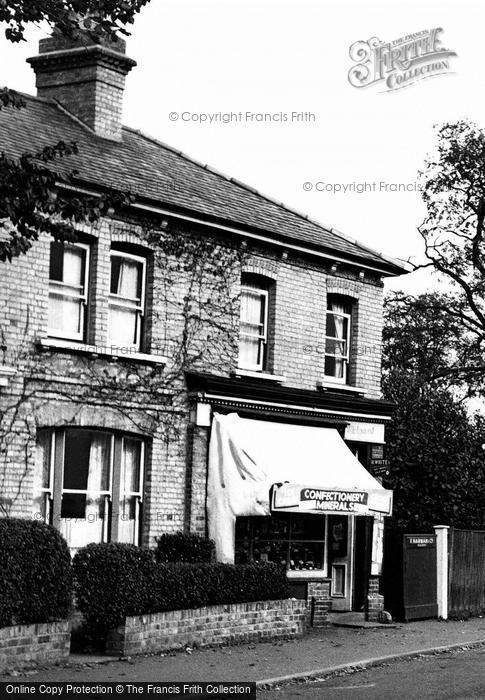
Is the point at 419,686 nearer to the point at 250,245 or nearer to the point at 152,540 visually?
the point at 152,540

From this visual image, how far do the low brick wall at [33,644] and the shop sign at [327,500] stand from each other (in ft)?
19.3

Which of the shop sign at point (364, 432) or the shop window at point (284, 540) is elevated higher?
the shop sign at point (364, 432)

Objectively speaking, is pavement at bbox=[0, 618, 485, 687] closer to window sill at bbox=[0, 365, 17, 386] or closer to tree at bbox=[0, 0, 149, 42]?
window sill at bbox=[0, 365, 17, 386]

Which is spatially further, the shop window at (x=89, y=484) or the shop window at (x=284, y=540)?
the shop window at (x=284, y=540)

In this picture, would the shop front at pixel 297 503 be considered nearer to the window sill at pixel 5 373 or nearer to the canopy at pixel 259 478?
the canopy at pixel 259 478

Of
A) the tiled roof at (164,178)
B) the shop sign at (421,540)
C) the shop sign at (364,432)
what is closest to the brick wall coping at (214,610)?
the shop sign at (421,540)

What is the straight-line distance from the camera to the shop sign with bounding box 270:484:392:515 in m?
22.1

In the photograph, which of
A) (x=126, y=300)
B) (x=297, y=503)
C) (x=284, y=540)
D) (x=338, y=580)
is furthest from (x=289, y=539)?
(x=126, y=300)

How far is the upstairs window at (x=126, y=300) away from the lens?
871 inches

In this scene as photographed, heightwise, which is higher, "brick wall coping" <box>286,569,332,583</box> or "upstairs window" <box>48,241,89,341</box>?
"upstairs window" <box>48,241,89,341</box>

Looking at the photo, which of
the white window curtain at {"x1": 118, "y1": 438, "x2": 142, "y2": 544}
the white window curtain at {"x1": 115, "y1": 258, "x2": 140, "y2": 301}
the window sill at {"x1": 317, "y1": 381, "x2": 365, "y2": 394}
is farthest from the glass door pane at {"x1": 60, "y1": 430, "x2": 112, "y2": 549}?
the window sill at {"x1": 317, "y1": 381, "x2": 365, "y2": 394}

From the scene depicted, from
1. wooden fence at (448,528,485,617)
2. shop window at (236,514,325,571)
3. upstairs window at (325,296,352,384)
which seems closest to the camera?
shop window at (236,514,325,571)

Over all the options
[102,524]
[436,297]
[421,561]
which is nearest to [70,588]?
[102,524]

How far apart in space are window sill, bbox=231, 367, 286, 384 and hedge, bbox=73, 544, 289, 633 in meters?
4.13
